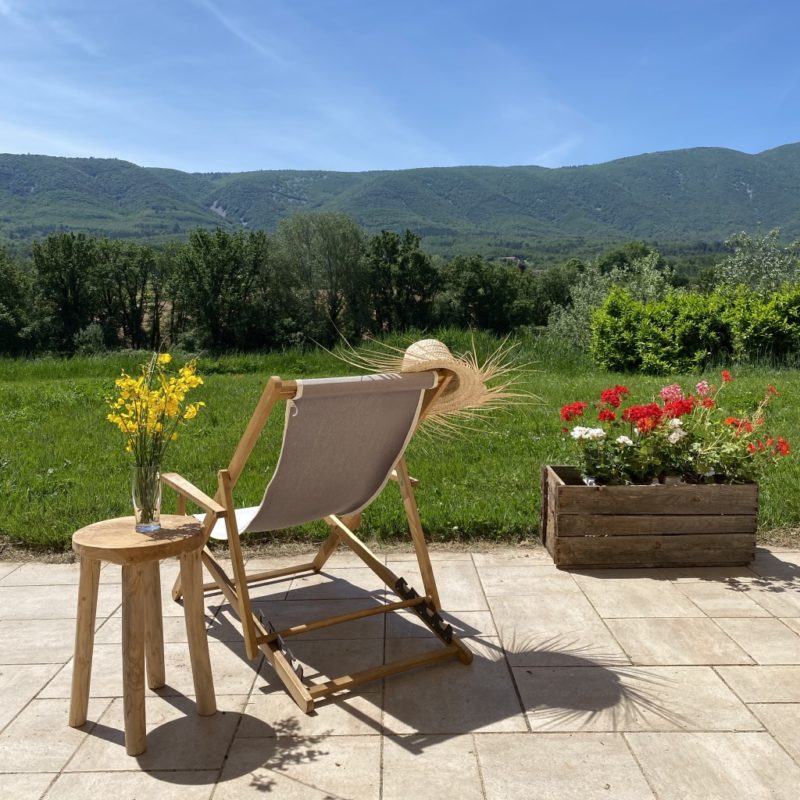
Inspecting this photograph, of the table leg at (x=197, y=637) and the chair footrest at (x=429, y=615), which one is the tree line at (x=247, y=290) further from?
the table leg at (x=197, y=637)

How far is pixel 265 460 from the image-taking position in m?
5.49

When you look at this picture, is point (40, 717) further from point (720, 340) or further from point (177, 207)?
point (177, 207)

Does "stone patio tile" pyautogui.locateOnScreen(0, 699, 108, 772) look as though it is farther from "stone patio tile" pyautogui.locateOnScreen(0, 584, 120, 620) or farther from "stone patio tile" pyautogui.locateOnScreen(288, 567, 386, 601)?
"stone patio tile" pyautogui.locateOnScreen(288, 567, 386, 601)

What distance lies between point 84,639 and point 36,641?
78 centimetres

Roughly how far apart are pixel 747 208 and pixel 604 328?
14693 centimetres

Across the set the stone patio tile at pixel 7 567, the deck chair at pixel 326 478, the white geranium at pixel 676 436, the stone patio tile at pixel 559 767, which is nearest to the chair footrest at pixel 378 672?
the deck chair at pixel 326 478

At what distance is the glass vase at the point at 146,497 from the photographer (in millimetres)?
2266

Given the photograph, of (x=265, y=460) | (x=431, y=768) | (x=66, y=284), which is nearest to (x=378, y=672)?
(x=431, y=768)

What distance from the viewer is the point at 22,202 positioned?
11606 cm

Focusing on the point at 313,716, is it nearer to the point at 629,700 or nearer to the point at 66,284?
the point at 629,700

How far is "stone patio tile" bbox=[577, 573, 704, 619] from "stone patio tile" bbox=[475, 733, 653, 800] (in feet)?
3.13

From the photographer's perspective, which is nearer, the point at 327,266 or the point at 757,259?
the point at 757,259

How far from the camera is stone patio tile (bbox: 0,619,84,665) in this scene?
271cm

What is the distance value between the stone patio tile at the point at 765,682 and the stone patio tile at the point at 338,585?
1.45m
